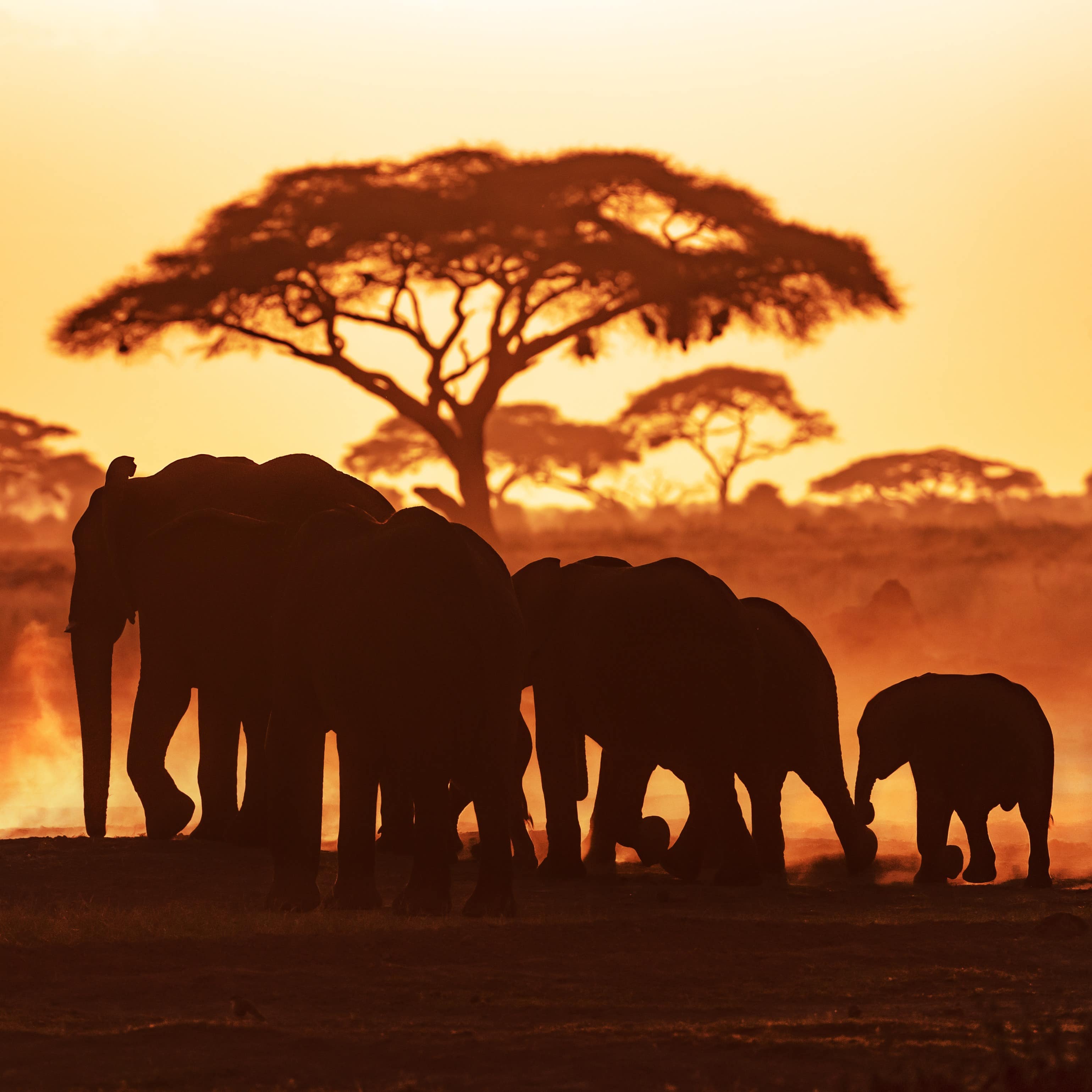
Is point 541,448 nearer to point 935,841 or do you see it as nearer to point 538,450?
point 538,450

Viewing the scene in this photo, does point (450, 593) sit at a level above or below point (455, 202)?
below

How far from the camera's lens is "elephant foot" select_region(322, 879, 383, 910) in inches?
331

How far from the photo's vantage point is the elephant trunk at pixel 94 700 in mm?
11859

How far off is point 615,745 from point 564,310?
19274 millimetres

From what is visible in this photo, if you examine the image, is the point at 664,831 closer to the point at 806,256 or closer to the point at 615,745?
the point at 615,745

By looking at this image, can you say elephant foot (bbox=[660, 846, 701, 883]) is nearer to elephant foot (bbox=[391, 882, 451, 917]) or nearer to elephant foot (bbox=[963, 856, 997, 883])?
elephant foot (bbox=[963, 856, 997, 883])

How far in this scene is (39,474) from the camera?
155 feet

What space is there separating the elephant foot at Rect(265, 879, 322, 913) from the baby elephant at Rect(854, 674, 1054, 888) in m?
3.50

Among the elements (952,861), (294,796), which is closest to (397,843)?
(294,796)

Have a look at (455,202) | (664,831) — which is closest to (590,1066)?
(664,831)

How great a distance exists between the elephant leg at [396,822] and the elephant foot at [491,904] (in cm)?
213

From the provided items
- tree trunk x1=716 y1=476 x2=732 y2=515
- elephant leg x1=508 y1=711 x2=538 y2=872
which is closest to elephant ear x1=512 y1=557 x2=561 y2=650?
elephant leg x1=508 y1=711 x2=538 y2=872

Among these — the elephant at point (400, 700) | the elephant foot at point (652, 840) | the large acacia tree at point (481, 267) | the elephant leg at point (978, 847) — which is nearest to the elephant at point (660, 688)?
the elephant foot at point (652, 840)

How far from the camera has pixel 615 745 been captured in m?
9.89
